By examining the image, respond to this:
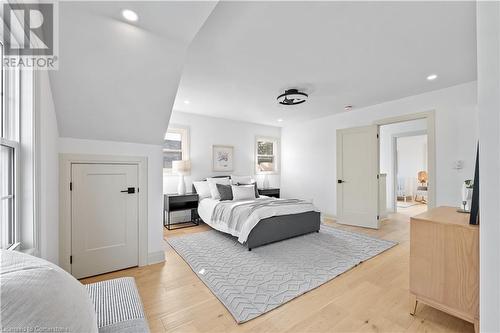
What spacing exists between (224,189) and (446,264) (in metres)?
3.47

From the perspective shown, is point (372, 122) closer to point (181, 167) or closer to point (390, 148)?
point (390, 148)

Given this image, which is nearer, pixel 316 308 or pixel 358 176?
pixel 316 308

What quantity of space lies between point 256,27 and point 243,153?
13.0ft

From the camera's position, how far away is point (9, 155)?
4.25ft

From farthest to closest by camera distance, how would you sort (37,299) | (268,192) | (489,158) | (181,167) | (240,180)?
(268,192) → (240,180) → (181,167) → (489,158) → (37,299)

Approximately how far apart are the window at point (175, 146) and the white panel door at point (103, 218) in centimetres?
215

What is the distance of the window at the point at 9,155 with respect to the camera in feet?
4.06

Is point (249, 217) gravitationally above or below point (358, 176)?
below

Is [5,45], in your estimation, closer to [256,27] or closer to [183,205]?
[256,27]

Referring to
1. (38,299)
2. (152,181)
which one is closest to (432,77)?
(152,181)

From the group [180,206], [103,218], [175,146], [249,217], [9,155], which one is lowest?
[180,206]

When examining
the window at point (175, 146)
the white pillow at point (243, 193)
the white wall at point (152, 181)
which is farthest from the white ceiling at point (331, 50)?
the white pillow at point (243, 193)

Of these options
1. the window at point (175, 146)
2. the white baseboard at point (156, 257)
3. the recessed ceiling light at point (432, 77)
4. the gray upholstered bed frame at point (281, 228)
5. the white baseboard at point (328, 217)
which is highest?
the recessed ceiling light at point (432, 77)

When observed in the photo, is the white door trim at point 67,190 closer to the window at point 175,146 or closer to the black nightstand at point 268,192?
the window at point 175,146
